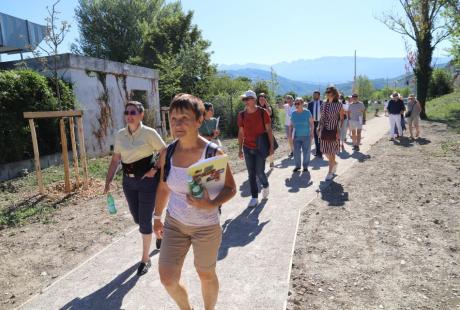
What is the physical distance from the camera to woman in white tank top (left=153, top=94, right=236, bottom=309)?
285 centimetres

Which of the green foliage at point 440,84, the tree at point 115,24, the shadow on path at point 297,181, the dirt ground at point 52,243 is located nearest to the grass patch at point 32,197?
the dirt ground at point 52,243

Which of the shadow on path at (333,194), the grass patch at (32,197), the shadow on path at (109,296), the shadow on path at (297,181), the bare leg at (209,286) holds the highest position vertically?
the bare leg at (209,286)

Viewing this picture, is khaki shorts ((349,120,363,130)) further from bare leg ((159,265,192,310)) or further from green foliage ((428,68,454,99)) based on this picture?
green foliage ((428,68,454,99))

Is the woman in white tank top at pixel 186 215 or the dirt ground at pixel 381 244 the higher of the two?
the woman in white tank top at pixel 186 215

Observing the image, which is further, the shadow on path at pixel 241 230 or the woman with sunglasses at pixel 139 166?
the shadow on path at pixel 241 230

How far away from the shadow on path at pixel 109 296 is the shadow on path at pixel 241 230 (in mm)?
1085

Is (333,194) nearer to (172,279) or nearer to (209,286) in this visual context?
(209,286)

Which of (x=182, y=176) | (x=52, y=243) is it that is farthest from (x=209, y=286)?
(x=52, y=243)

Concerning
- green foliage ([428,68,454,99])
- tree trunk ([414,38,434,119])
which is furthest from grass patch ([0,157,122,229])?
green foliage ([428,68,454,99])

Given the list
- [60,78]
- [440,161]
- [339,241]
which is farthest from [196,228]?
[60,78]

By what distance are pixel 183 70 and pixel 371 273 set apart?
902 inches

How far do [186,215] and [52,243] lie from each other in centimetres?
379

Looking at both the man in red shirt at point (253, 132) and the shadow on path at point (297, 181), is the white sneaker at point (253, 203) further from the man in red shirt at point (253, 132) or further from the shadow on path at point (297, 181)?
the shadow on path at point (297, 181)

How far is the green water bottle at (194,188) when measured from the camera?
261cm
